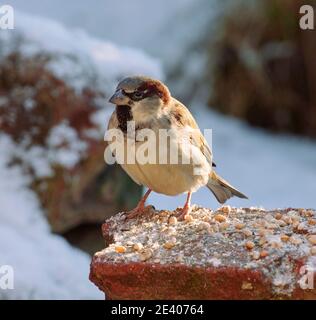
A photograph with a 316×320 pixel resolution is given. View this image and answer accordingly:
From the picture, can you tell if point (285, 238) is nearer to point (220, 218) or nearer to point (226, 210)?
point (220, 218)

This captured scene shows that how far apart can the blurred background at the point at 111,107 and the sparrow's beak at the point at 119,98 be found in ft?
4.97

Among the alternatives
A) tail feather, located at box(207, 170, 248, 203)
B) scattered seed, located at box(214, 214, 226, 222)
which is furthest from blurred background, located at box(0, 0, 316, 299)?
scattered seed, located at box(214, 214, 226, 222)

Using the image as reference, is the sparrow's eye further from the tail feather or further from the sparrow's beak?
the tail feather

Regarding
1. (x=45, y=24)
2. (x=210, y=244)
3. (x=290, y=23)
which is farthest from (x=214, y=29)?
(x=210, y=244)

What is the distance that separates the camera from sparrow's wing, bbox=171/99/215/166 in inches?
123

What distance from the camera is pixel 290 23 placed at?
23.5 feet

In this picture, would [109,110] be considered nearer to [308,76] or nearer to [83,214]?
[83,214]
